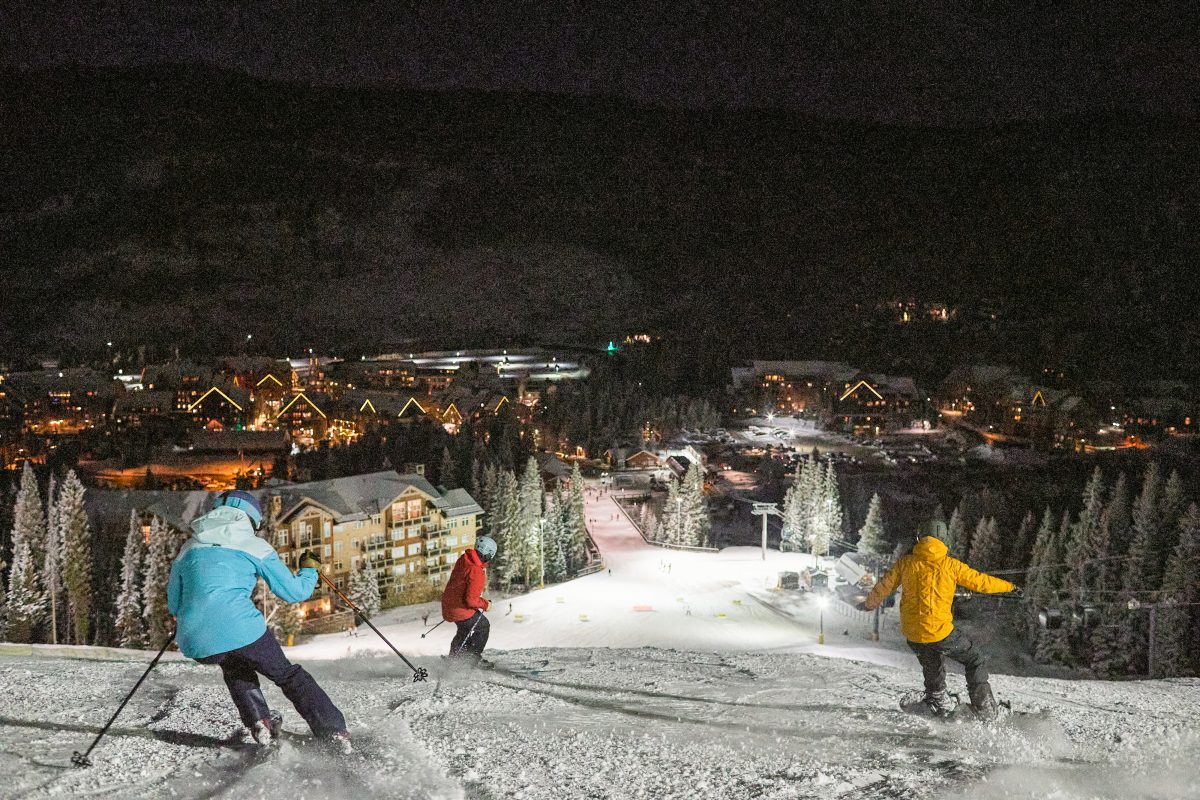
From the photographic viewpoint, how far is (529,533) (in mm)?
36031

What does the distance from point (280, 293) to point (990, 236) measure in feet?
499

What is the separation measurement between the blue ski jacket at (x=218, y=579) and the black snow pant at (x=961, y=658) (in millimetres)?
4549

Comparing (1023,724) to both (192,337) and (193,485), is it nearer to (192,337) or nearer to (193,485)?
(193,485)

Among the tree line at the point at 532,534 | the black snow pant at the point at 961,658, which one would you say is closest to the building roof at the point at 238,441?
the tree line at the point at 532,534

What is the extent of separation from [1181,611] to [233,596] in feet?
112

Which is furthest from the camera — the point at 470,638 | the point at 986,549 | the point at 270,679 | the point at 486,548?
the point at 986,549

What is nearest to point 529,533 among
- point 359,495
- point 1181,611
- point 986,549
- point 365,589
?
point 359,495

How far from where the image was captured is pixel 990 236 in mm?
188125

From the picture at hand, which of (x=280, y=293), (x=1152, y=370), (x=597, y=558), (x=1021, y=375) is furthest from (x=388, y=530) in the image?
(x=280, y=293)

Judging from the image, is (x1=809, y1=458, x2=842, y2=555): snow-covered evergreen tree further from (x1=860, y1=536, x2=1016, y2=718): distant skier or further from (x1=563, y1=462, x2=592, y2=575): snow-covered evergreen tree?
(x1=860, y1=536, x2=1016, y2=718): distant skier

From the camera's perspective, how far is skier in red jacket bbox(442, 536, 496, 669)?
7.86 metres

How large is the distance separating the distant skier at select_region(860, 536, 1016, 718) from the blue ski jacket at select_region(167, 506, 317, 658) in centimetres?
427

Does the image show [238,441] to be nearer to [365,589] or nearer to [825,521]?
[365,589]

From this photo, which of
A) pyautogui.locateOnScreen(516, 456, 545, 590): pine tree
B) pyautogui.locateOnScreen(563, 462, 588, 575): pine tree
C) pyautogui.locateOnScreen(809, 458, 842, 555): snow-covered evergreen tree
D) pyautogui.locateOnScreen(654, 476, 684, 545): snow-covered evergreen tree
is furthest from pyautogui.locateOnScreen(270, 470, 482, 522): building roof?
pyautogui.locateOnScreen(809, 458, 842, 555): snow-covered evergreen tree
